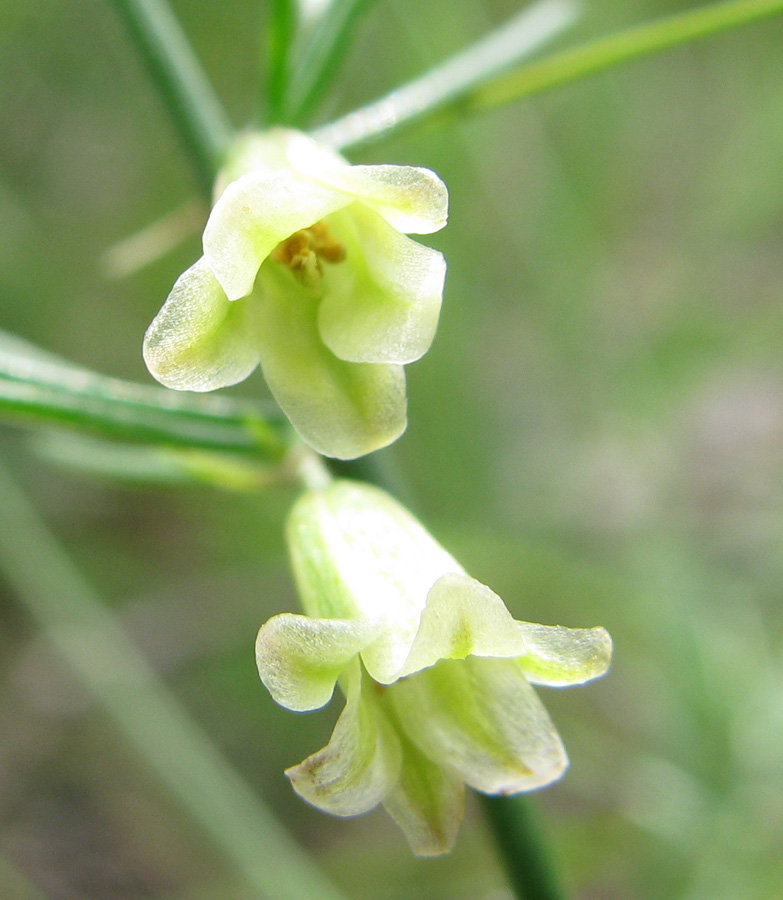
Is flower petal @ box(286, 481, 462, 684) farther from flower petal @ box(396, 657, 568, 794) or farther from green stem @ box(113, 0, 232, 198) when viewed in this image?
green stem @ box(113, 0, 232, 198)

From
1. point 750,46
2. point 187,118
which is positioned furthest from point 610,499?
point 187,118

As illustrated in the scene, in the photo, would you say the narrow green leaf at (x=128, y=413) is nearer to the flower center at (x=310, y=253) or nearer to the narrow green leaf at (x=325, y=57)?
the flower center at (x=310, y=253)

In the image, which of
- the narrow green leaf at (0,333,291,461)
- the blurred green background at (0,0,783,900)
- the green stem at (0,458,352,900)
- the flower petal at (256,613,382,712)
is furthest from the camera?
the blurred green background at (0,0,783,900)

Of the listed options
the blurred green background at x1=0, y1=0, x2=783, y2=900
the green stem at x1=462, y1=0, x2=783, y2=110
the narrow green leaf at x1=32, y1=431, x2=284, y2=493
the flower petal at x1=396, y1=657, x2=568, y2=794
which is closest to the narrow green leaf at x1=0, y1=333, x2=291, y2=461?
the narrow green leaf at x1=32, y1=431, x2=284, y2=493

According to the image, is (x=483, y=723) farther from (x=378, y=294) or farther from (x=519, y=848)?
(x=378, y=294)

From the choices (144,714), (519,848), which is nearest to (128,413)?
(519,848)

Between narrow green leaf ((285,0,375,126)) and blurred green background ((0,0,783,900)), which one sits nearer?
narrow green leaf ((285,0,375,126))

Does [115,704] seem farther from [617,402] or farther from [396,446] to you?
[617,402]
